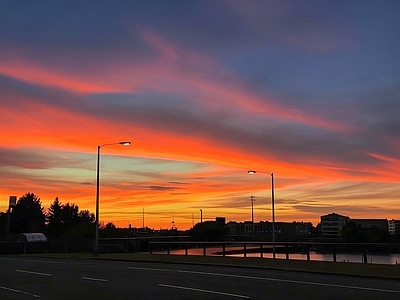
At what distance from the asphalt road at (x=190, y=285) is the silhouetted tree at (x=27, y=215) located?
341 ft

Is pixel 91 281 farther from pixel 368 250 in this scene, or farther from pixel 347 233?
pixel 347 233

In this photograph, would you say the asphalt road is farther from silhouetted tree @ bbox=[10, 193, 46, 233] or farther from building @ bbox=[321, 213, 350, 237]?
building @ bbox=[321, 213, 350, 237]

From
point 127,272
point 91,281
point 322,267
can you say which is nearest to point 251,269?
point 322,267

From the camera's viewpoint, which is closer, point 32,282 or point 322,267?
point 32,282

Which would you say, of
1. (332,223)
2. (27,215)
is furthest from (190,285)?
(27,215)

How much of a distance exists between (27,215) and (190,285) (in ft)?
430

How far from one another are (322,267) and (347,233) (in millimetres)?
59827

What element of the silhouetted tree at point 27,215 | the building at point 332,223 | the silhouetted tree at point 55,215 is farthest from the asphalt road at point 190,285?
the silhouetted tree at point 55,215

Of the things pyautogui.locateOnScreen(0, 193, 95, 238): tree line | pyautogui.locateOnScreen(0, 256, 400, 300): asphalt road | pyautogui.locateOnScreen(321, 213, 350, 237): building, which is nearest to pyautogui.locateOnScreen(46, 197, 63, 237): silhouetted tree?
pyautogui.locateOnScreen(0, 193, 95, 238): tree line

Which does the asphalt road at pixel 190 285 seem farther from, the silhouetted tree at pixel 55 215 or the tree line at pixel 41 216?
the silhouetted tree at pixel 55 215

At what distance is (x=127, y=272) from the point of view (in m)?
24.1

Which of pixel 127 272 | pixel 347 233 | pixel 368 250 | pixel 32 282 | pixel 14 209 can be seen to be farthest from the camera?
pixel 14 209

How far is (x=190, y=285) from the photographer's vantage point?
18.4 meters

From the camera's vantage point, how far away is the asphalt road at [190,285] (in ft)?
51.3
